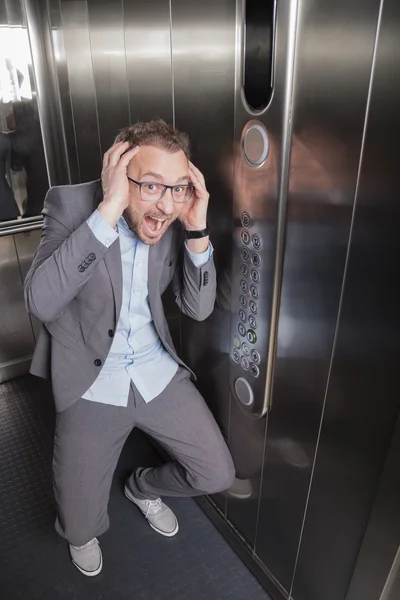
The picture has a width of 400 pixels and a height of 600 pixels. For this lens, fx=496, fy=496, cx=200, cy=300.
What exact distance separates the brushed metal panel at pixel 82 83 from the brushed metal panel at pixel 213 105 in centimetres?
73

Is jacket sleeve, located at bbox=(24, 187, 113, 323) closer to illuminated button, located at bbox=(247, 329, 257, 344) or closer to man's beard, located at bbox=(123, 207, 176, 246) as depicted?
man's beard, located at bbox=(123, 207, 176, 246)

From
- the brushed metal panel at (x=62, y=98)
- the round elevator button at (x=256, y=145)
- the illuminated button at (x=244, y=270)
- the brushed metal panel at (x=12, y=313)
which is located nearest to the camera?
the round elevator button at (x=256, y=145)

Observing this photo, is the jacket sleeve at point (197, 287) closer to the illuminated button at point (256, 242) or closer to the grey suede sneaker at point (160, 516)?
the illuminated button at point (256, 242)

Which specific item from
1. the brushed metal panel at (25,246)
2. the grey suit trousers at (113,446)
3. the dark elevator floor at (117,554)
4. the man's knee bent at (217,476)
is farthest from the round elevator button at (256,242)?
the brushed metal panel at (25,246)

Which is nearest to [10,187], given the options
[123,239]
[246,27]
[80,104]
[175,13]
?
[80,104]

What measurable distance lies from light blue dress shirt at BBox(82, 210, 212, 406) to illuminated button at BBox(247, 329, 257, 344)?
26 cm

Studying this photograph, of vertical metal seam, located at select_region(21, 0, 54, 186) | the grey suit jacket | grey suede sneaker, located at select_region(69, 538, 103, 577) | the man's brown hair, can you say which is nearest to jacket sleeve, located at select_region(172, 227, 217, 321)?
the grey suit jacket

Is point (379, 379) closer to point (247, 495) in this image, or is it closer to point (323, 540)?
point (323, 540)

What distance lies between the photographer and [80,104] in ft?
7.32

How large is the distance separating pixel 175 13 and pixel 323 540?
1.57 meters

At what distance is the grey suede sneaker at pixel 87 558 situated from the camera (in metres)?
1.80

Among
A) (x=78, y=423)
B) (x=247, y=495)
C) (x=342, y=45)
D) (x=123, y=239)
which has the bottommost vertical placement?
(x=247, y=495)

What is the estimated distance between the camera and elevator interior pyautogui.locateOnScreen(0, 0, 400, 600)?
0.98m

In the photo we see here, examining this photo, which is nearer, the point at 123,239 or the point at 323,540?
the point at 323,540
